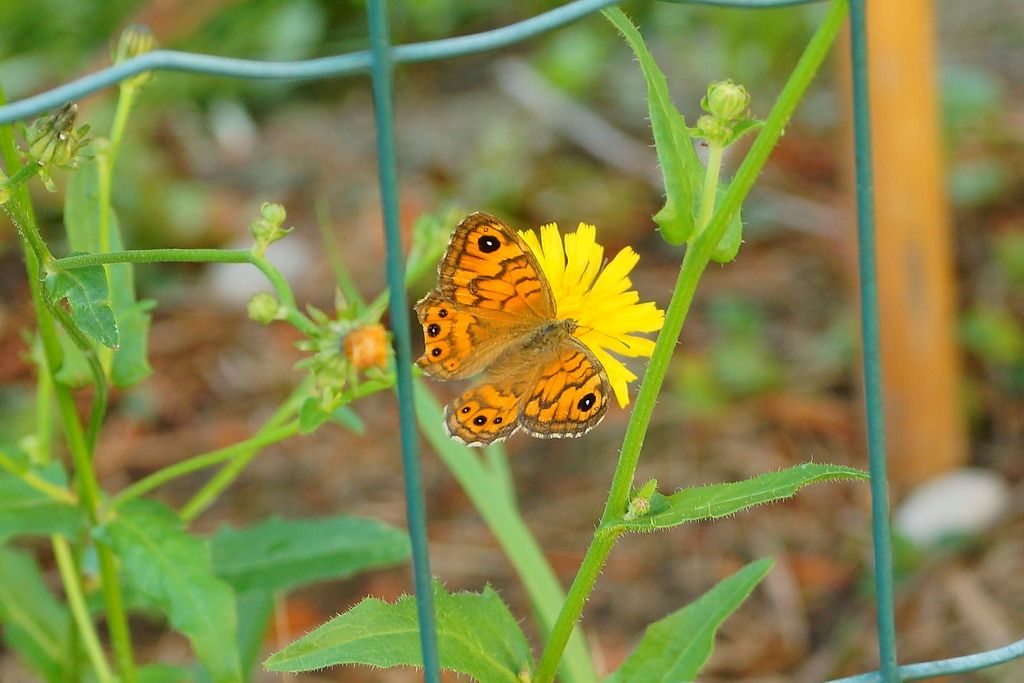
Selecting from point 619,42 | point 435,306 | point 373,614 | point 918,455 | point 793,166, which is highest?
point 619,42

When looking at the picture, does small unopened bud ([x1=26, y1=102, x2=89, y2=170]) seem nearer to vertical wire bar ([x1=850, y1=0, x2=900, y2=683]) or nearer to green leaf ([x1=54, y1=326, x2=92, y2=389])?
green leaf ([x1=54, y1=326, x2=92, y2=389])

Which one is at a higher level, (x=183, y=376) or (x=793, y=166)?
(x=793, y=166)

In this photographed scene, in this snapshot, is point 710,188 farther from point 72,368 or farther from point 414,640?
point 72,368

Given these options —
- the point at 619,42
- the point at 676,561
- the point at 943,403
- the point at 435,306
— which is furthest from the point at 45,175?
the point at 619,42

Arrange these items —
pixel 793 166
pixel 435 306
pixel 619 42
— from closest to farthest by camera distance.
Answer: pixel 435 306 → pixel 793 166 → pixel 619 42

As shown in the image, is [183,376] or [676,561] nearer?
[676,561]

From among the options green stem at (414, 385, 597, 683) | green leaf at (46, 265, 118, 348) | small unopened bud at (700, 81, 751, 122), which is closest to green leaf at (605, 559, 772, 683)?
green stem at (414, 385, 597, 683)

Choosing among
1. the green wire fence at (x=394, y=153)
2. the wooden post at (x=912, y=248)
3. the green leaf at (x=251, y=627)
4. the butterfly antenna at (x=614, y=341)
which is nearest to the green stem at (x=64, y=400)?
the green wire fence at (x=394, y=153)

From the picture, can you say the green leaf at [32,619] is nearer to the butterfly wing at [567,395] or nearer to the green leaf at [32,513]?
the green leaf at [32,513]

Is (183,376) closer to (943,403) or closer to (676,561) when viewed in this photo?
(676,561)
